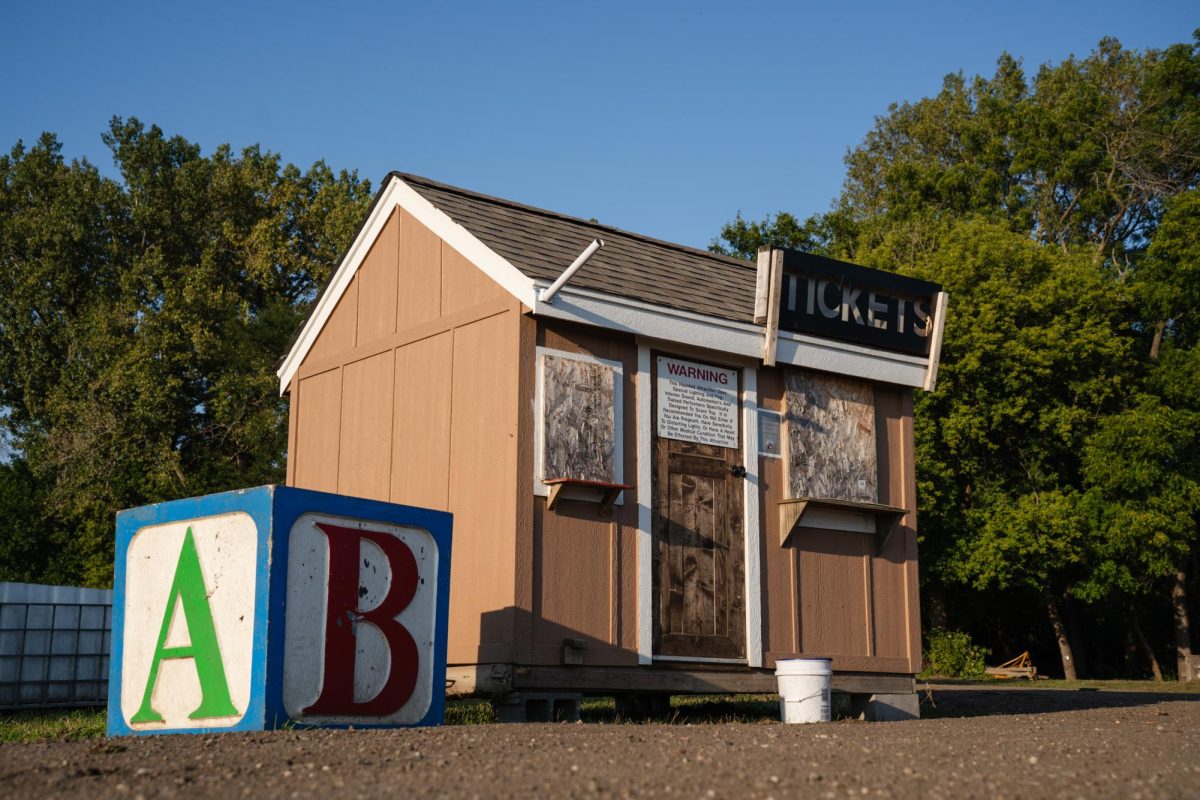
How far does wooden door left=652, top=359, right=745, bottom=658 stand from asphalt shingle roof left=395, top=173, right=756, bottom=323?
41.2 inches

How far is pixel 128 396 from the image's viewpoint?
34469 millimetres

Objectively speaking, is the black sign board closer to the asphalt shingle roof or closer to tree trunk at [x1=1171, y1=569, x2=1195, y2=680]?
the asphalt shingle roof

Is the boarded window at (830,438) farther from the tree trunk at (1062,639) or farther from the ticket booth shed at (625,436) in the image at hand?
the tree trunk at (1062,639)

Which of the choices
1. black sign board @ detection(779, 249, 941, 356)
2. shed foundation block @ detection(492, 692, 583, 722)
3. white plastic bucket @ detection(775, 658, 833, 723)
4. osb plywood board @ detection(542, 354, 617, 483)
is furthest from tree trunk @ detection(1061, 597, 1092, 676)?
shed foundation block @ detection(492, 692, 583, 722)

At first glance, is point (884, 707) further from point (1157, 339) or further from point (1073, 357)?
point (1157, 339)

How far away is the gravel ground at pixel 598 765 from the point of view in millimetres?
5797

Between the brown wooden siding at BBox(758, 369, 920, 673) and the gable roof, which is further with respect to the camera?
the brown wooden siding at BBox(758, 369, 920, 673)

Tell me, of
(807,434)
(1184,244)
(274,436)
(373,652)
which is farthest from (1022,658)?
(373,652)

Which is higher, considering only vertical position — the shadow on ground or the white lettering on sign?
the white lettering on sign

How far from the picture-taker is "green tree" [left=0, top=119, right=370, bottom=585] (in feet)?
112

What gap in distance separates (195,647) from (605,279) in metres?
5.31

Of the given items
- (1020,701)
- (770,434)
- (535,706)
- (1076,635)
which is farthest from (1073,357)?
(535,706)

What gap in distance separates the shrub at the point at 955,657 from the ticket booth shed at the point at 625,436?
62.5 feet

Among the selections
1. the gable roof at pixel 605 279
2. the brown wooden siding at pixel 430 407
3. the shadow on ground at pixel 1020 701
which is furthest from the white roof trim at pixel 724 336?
the shadow on ground at pixel 1020 701
